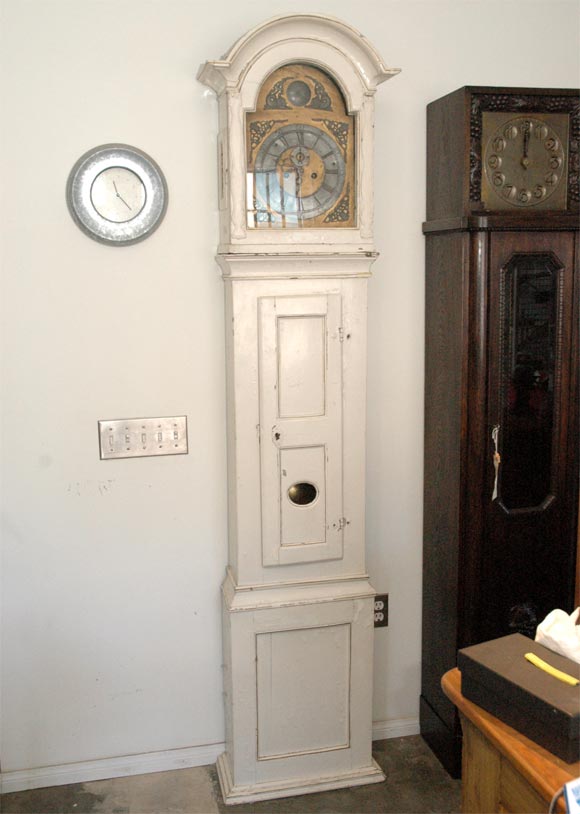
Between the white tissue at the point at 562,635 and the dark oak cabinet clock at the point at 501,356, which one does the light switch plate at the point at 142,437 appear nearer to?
the dark oak cabinet clock at the point at 501,356

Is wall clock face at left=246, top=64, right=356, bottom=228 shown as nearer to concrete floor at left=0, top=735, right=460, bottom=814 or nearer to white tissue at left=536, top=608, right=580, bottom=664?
white tissue at left=536, top=608, right=580, bottom=664

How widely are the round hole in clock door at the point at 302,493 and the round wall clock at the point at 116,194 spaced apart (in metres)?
0.94

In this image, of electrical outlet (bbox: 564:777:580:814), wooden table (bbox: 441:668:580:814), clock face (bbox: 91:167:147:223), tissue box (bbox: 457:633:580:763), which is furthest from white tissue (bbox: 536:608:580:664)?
clock face (bbox: 91:167:147:223)

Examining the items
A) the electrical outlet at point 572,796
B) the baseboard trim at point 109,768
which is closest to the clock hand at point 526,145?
the electrical outlet at point 572,796

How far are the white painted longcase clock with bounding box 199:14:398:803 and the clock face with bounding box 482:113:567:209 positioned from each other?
1.28 ft

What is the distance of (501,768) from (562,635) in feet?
0.92

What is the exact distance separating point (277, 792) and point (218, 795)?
0.20 meters

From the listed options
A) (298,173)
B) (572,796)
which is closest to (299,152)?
(298,173)

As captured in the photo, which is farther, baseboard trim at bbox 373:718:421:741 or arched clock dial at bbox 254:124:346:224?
baseboard trim at bbox 373:718:421:741

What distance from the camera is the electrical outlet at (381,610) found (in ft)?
9.59

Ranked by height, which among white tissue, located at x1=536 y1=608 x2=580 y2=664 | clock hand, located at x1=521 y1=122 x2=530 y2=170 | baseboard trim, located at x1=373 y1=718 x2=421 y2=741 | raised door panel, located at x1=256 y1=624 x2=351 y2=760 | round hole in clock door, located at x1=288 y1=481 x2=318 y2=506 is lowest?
baseboard trim, located at x1=373 y1=718 x2=421 y2=741

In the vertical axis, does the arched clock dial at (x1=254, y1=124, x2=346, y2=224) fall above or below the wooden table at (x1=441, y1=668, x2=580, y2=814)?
above

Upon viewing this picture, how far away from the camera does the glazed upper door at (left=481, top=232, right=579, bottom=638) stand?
2.54m

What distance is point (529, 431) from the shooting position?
2.63 meters
